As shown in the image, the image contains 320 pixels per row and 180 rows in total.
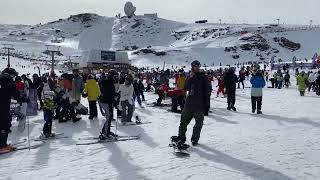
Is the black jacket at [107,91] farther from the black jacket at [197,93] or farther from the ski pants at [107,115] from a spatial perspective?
the black jacket at [197,93]

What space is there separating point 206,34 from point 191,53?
77.6 ft

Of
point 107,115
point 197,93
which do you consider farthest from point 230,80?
point 197,93

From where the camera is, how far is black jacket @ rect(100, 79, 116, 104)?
11406mm

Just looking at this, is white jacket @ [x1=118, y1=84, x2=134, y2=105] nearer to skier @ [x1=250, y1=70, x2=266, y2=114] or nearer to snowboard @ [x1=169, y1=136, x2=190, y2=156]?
skier @ [x1=250, y1=70, x2=266, y2=114]

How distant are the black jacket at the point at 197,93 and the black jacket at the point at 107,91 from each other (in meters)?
2.37

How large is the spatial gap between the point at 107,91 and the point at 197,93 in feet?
9.01

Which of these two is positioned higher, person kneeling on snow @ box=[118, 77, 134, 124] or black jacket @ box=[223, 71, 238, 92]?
black jacket @ box=[223, 71, 238, 92]

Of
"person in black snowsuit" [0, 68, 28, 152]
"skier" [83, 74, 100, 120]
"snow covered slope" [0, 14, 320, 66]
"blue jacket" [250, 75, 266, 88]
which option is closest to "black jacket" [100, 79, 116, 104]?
→ "person in black snowsuit" [0, 68, 28, 152]

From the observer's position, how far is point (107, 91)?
11.6m

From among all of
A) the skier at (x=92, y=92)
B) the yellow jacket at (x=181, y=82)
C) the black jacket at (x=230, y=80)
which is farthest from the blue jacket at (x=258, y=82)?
the skier at (x=92, y=92)

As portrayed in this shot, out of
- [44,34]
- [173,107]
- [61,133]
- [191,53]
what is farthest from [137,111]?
[44,34]

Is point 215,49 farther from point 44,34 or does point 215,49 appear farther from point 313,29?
point 44,34

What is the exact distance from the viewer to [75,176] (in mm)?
7824

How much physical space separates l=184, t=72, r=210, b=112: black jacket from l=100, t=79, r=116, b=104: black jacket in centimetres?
237
